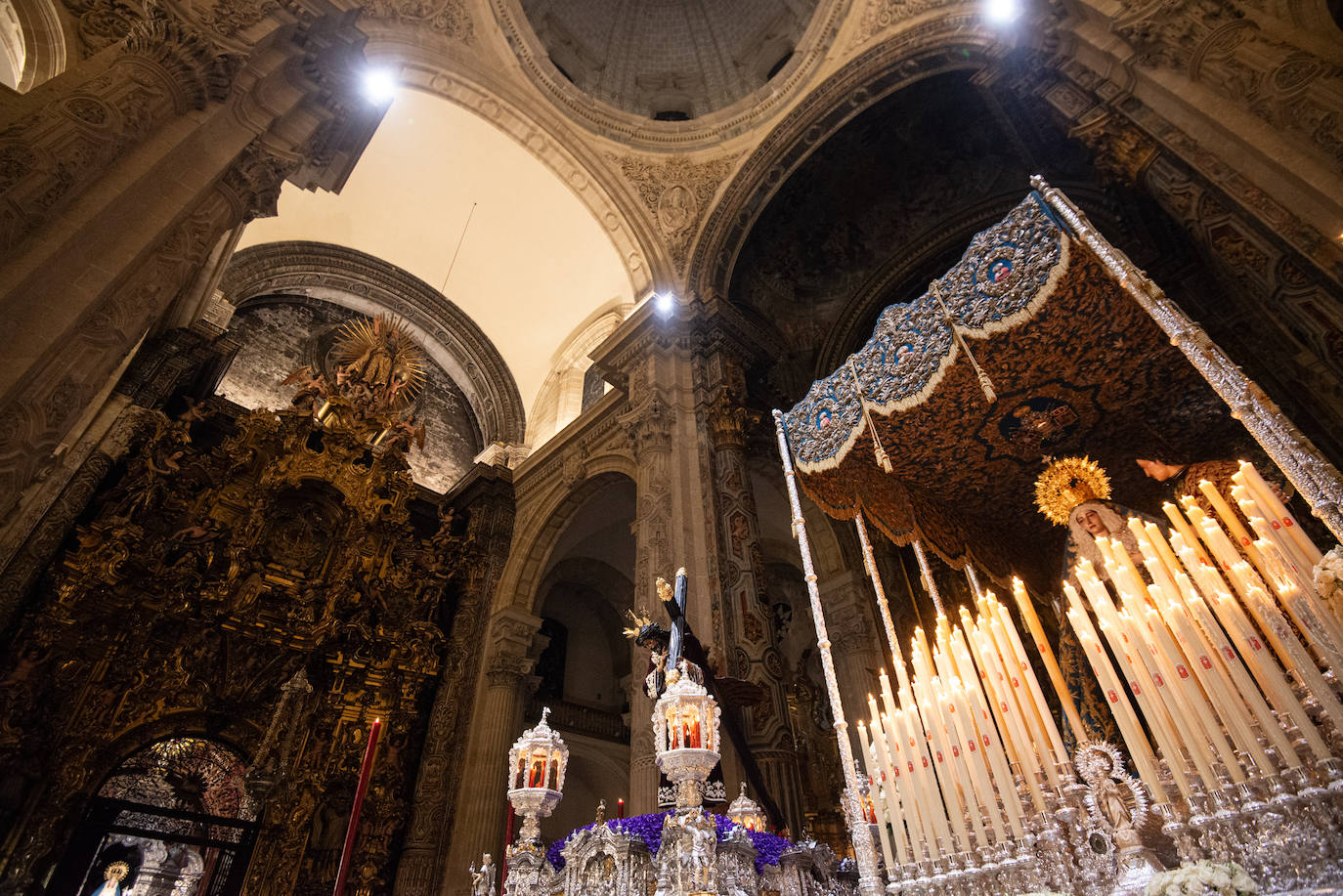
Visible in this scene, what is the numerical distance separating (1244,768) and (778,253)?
28.4ft

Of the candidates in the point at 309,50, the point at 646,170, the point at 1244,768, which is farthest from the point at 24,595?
the point at 1244,768

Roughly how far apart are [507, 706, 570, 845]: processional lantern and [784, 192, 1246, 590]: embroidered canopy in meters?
2.89

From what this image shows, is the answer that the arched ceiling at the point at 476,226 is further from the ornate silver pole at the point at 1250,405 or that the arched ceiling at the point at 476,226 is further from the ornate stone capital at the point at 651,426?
the ornate silver pole at the point at 1250,405

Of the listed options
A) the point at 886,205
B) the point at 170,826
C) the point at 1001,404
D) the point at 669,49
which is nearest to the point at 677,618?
the point at 1001,404

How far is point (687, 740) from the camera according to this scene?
2.99m

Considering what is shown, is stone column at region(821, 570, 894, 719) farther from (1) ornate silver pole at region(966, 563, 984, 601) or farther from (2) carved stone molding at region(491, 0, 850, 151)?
(2) carved stone molding at region(491, 0, 850, 151)

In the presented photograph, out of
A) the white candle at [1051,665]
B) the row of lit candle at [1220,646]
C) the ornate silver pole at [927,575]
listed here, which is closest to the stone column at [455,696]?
the ornate silver pole at [927,575]

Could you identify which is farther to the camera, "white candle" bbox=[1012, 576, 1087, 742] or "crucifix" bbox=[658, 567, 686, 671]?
"crucifix" bbox=[658, 567, 686, 671]

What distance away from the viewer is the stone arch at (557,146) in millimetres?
8727

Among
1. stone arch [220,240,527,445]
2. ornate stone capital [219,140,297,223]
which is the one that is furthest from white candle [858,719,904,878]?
stone arch [220,240,527,445]

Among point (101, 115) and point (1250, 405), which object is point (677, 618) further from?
point (101, 115)

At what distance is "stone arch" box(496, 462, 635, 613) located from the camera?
10.6m

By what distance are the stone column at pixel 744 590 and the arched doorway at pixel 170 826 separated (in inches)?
244

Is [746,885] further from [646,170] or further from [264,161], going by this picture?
[646,170]
